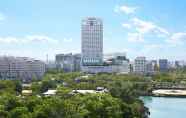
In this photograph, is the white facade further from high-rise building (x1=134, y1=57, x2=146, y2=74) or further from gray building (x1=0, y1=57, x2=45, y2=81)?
gray building (x1=0, y1=57, x2=45, y2=81)

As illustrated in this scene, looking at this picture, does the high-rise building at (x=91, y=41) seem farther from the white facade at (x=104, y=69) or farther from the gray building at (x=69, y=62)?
the gray building at (x=69, y=62)

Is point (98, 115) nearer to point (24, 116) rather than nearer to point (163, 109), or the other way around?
point (24, 116)

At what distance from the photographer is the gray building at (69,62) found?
56219mm

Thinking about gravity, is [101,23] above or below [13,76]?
above

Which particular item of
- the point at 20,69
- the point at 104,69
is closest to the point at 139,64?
the point at 104,69

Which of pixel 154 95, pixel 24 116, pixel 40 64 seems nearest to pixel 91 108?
pixel 24 116

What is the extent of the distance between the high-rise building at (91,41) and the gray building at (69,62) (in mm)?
6160

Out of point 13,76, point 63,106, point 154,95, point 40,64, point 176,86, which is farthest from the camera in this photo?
point 40,64

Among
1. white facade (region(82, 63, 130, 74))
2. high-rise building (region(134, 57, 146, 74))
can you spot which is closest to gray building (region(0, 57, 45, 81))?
white facade (region(82, 63, 130, 74))

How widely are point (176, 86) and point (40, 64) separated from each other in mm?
17063

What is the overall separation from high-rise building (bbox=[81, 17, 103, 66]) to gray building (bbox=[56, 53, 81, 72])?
20.2ft

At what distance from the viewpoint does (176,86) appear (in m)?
33.6

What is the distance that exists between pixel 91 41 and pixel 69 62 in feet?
28.5

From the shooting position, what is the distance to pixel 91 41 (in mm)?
49594
